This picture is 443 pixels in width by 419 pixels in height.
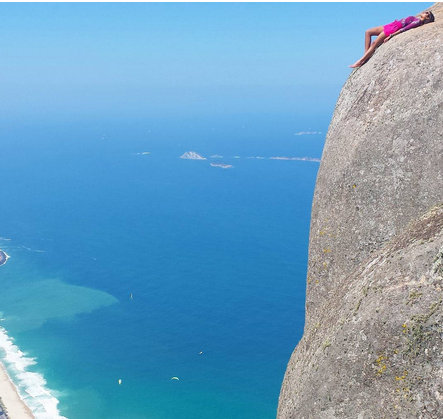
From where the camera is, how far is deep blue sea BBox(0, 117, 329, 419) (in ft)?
201

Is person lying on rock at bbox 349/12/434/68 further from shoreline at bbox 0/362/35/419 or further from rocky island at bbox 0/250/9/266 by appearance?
rocky island at bbox 0/250/9/266

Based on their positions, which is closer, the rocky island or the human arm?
the human arm

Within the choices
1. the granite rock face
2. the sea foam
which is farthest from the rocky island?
the granite rock face

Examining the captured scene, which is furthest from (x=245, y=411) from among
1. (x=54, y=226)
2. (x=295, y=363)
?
(x=54, y=226)

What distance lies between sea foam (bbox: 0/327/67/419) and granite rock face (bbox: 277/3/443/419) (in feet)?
168

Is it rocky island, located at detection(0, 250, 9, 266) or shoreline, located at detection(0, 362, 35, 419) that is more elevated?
rocky island, located at detection(0, 250, 9, 266)

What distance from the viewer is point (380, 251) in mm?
8914

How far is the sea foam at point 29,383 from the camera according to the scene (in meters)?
55.1

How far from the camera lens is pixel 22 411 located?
54.0m

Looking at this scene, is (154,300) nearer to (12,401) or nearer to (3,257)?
(12,401)

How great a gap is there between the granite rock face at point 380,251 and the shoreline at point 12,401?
5044 cm

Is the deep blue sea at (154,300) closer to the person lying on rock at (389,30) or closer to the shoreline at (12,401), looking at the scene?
the shoreline at (12,401)

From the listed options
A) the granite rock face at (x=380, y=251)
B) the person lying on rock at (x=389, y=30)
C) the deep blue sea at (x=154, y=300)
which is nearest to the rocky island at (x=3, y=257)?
the deep blue sea at (x=154, y=300)

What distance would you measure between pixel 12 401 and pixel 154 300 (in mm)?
33583
